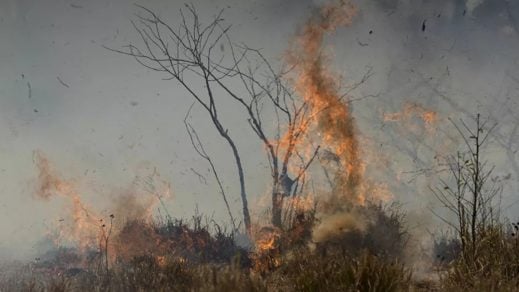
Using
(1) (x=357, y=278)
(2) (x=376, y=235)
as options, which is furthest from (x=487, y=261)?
(2) (x=376, y=235)

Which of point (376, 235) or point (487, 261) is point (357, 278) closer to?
point (487, 261)

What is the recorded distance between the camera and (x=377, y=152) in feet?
110

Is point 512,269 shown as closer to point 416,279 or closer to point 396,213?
point 416,279

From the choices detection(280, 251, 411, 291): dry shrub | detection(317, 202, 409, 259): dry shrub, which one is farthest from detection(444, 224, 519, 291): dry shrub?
detection(317, 202, 409, 259): dry shrub

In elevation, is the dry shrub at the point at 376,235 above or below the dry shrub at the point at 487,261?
above

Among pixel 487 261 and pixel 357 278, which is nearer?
pixel 357 278

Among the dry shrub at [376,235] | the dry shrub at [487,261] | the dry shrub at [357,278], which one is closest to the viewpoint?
the dry shrub at [357,278]

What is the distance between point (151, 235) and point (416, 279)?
928 centimetres

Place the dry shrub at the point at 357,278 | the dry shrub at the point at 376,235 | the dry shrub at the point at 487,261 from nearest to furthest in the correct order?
the dry shrub at the point at 357,278
the dry shrub at the point at 487,261
the dry shrub at the point at 376,235

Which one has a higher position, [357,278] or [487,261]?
[487,261]

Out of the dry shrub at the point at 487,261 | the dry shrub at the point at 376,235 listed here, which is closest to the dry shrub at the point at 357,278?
the dry shrub at the point at 487,261

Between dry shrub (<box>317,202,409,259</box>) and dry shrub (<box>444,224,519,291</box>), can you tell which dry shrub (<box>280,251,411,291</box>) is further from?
dry shrub (<box>317,202,409,259</box>)

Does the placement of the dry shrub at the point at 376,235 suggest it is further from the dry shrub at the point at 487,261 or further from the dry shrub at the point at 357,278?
the dry shrub at the point at 357,278

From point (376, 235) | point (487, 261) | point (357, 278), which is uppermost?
point (376, 235)
